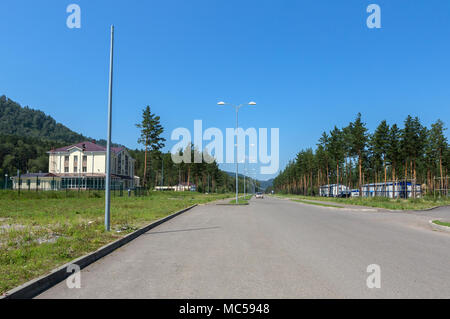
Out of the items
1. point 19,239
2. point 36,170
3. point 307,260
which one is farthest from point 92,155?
point 307,260

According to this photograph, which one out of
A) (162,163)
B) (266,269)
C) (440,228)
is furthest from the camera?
(162,163)

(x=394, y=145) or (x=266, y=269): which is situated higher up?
(x=394, y=145)

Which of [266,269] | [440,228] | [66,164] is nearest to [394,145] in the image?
[440,228]

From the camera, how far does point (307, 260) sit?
739 centimetres

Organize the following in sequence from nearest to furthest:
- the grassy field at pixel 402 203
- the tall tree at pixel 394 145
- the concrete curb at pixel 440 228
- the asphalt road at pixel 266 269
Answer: the asphalt road at pixel 266 269, the concrete curb at pixel 440 228, the grassy field at pixel 402 203, the tall tree at pixel 394 145

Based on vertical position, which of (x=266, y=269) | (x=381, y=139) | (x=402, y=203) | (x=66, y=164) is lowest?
(x=402, y=203)

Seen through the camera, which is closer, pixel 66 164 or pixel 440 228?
pixel 440 228

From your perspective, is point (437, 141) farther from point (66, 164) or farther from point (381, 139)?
point (66, 164)

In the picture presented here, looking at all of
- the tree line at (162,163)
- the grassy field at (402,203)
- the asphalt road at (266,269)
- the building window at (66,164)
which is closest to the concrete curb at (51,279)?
the asphalt road at (266,269)

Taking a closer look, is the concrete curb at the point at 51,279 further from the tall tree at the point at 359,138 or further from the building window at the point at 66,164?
the building window at the point at 66,164

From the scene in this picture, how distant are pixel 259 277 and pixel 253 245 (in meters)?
3.68

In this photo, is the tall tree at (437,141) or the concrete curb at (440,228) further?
the tall tree at (437,141)

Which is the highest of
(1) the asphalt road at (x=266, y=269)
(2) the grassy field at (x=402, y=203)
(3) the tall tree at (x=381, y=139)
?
(3) the tall tree at (x=381, y=139)

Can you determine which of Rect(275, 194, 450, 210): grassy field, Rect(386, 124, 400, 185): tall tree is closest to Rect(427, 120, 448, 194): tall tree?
Rect(386, 124, 400, 185): tall tree
